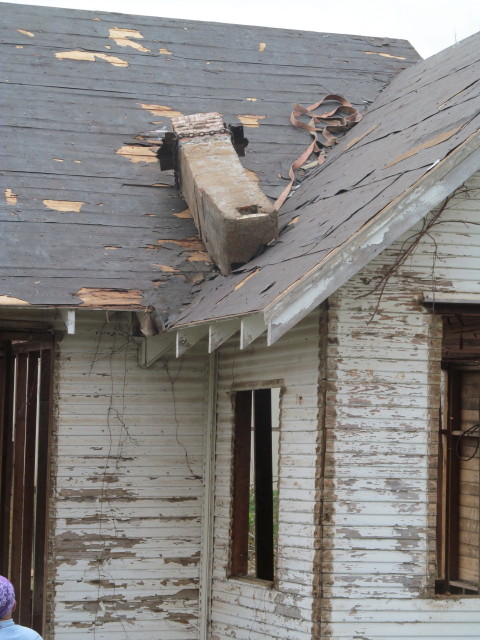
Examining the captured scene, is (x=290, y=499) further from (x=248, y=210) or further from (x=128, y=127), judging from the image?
(x=128, y=127)

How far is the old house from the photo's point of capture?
7.41 meters

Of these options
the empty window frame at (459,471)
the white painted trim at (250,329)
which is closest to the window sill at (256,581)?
the white painted trim at (250,329)

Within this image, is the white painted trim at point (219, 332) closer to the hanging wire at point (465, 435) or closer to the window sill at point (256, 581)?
the window sill at point (256, 581)

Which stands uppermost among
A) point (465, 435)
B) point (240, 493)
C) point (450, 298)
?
point (450, 298)

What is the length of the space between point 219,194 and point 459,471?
3690mm

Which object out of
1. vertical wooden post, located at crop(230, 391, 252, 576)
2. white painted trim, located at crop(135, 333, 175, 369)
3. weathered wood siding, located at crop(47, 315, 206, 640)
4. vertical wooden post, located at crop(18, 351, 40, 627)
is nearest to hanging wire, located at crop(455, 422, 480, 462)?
vertical wooden post, located at crop(230, 391, 252, 576)

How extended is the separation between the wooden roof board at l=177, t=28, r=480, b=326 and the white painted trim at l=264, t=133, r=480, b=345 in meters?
0.04

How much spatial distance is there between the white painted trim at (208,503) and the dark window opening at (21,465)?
1429 mm

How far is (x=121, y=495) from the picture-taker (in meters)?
9.23

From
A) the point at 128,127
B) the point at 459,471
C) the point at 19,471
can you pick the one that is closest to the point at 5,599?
the point at 19,471

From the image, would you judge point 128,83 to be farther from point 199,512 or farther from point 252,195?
point 199,512

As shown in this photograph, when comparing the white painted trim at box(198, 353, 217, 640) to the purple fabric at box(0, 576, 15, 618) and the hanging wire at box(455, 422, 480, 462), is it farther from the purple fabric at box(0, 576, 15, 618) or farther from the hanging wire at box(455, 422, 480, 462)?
the purple fabric at box(0, 576, 15, 618)

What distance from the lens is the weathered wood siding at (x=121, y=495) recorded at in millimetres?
9086

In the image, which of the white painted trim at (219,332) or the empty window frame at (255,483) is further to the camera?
the empty window frame at (255,483)
